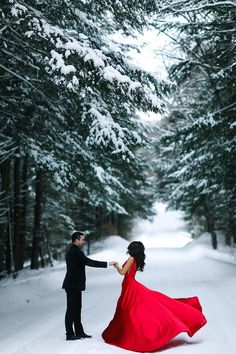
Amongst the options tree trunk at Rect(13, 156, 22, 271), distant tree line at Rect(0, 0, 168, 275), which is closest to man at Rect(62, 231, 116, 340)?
distant tree line at Rect(0, 0, 168, 275)

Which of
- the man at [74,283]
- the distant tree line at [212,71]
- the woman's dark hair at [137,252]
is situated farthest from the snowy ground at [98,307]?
the distant tree line at [212,71]

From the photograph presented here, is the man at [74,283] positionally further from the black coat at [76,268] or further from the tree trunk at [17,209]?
the tree trunk at [17,209]

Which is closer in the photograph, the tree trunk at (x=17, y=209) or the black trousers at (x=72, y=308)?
the black trousers at (x=72, y=308)

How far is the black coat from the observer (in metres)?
8.02

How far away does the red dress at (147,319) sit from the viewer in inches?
285

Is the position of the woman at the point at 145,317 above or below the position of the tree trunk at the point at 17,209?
below

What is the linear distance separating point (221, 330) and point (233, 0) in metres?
8.03

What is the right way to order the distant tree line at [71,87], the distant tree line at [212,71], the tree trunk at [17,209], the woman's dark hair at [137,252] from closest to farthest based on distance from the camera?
1. the woman's dark hair at [137,252]
2. the distant tree line at [71,87]
3. the distant tree line at [212,71]
4. the tree trunk at [17,209]

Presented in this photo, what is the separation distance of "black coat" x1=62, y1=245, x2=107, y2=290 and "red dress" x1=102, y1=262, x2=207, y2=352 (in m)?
0.67

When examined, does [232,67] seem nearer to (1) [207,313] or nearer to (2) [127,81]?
(2) [127,81]

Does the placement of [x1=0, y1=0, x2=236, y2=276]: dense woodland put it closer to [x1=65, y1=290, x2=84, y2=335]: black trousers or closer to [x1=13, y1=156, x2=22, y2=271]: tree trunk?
[x1=13, y1=156, x2=22, y2=271]: tree trunk

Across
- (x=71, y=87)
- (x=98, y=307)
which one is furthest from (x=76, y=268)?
(x=98, y=307)

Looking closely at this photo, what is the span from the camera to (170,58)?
16016 mm

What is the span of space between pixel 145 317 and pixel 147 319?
5 cm
